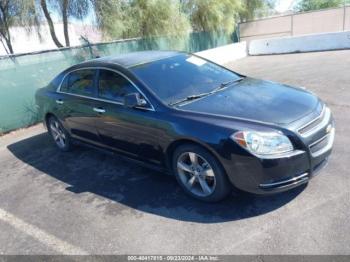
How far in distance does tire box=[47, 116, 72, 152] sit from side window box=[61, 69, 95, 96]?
72cm

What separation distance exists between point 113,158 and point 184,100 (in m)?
1.96

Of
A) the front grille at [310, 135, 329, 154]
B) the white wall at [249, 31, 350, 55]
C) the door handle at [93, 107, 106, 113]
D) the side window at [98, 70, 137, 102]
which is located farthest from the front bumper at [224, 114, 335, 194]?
the white wall at [249, 31, 350, 55]

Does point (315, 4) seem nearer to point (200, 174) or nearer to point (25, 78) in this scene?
point (25, 78)

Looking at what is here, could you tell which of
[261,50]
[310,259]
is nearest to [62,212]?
[310,259]

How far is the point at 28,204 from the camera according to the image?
4.09m

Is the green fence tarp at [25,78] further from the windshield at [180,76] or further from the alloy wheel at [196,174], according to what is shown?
the alloy wheel at [196,174]

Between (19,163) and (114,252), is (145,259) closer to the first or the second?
(114,252)

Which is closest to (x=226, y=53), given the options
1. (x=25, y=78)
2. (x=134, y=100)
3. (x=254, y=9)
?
(x=254, y=9)

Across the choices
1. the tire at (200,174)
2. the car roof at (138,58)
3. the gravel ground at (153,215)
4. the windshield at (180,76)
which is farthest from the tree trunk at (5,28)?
the tire at (200,174)

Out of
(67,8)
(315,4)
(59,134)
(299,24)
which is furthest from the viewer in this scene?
(315,4)

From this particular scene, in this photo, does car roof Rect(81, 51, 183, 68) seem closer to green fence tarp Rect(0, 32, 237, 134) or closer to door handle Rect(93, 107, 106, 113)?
door handle Rect(93, 107, 106, 113)

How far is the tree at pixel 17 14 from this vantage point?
35.2 feet

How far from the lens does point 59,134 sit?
578 centimetres

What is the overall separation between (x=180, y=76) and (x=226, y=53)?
13.3m
